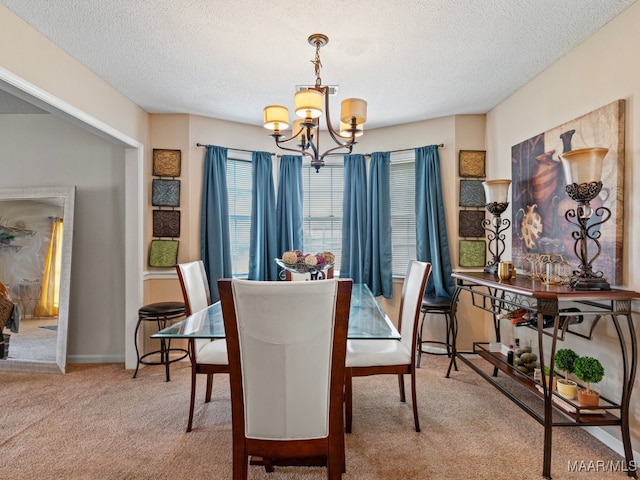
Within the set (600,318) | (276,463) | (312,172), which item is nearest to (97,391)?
(276,463)

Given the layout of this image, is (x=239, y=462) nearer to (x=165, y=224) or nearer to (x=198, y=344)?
(x=198, y=344)

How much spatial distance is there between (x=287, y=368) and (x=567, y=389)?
176cm

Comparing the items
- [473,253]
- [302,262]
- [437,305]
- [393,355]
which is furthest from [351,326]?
[473,253]

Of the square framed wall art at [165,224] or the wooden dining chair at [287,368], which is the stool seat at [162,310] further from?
the wooden dining chair at [287,368]

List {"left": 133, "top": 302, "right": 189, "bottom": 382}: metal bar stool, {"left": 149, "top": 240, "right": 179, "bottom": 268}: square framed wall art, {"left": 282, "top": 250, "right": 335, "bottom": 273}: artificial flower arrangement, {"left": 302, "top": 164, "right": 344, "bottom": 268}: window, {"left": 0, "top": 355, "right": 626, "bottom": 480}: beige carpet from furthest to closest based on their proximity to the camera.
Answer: {"left": 302, "top": 164, "right": 344, "bottom": 268}: window, {"left": 149, "top": 240, "right": 179, "bottom": 268}: square framed wall art, {"left": 133, "top": 302, "right": 189, "bottom": 382}: metal bar stool, {"left": 282, "top": 250, "right": 335, "bottom": 273}: artificial flower arrangement, {"left": 0, "top": 355, "right": 626, "bottom": 480}: beige carpet

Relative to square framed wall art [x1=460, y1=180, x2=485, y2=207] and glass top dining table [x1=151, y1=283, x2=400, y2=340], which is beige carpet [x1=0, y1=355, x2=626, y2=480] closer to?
glass top dining table [x1=151, y1=283, x2=400, y2=340]

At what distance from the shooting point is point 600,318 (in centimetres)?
224

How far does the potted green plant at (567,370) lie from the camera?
2.14 m

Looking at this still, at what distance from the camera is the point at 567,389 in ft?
7.05

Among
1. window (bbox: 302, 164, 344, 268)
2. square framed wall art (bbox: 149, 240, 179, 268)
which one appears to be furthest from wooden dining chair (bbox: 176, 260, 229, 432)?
window (bbox: 302, 164, 344, 268)

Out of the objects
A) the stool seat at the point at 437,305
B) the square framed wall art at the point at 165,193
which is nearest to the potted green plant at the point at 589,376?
the stool seat at the point at 437,305

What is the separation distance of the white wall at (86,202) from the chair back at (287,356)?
2701 mm

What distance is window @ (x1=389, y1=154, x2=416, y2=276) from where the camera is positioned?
4.17 meters

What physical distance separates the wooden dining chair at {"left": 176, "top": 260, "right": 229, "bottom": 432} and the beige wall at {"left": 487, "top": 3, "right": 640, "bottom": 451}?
7.52 feet
